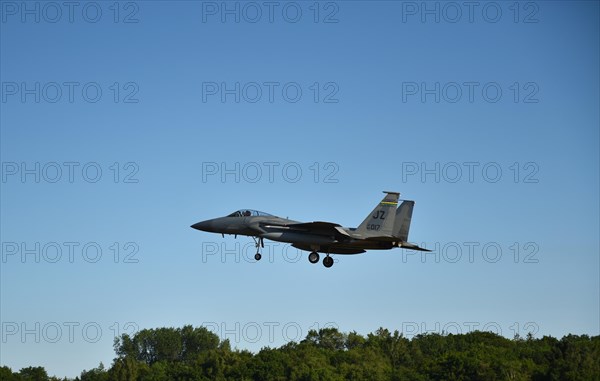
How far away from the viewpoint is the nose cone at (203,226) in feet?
253

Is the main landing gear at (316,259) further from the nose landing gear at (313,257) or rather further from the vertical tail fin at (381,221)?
the vertical tail fin at (381,221)

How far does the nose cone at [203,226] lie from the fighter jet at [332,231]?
98 cm

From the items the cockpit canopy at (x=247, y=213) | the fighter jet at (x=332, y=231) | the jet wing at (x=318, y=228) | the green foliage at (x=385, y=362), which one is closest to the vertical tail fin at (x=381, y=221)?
the fighter jet at (x=332, y=231)

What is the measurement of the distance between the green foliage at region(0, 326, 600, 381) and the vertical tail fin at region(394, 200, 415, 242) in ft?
236

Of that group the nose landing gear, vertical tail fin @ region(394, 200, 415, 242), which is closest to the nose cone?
the nose landing gear

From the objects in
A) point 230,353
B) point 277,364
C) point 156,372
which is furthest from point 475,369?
point 156,372

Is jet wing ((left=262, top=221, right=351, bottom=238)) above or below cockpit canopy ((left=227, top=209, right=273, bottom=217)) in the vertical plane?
below

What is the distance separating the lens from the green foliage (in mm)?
146625

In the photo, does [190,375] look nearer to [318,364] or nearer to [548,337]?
[318,364]

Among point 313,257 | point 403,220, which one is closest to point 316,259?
point 313,257

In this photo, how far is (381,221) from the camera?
73.4 metres

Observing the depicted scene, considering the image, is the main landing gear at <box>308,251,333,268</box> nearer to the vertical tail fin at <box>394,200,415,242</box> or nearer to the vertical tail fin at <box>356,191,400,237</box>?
the vertical tail fin at <box>356,191,400,237</box>

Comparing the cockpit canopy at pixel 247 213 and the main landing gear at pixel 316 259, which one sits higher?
the cockpit canopy at pixel 247 213

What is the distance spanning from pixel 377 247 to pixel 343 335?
384ft
